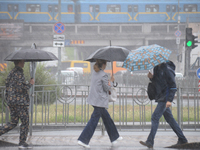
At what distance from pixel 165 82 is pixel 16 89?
7.78 feet

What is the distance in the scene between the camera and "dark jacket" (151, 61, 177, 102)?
4570mm

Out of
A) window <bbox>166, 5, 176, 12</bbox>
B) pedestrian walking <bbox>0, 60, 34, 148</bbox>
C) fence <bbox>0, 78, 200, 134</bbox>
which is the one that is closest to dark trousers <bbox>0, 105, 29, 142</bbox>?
pedestrian walking <bbox>0, 60, 34, 148</bbox>

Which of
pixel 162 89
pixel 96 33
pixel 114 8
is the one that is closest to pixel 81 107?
pixel 162 89

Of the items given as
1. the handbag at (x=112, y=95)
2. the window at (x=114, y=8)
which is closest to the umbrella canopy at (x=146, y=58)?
the handbag at (x=112, y=95)

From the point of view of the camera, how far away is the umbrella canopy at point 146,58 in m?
4.34

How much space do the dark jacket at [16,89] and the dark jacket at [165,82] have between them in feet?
6.84

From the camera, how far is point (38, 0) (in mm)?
30328

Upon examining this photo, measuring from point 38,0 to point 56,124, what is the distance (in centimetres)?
2593

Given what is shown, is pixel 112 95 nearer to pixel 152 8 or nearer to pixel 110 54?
pixel 110 54

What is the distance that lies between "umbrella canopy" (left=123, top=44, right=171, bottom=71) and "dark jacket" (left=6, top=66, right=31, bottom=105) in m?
1.67

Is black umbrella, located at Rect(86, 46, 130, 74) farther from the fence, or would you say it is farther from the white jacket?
the fence

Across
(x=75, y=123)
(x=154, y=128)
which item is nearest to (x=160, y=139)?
(x=154, y=128)

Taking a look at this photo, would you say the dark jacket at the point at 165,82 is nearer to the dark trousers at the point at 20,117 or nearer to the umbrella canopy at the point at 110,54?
the umbrella canopy at the point at 110,54

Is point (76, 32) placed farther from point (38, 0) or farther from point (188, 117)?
point (188, 117)
